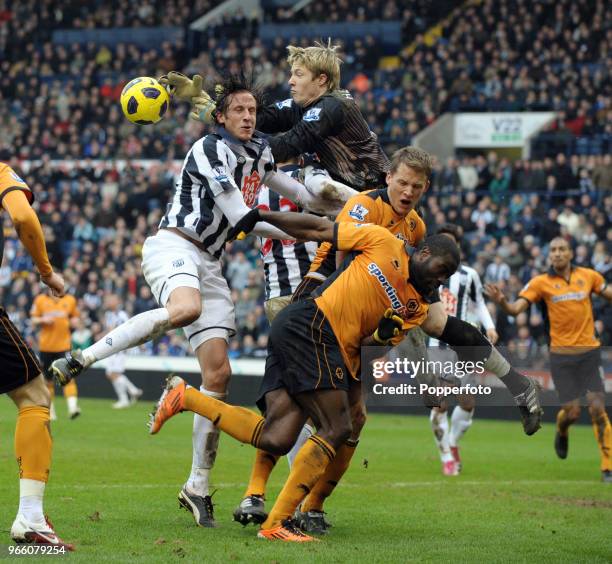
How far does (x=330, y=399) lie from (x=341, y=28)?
26496mm

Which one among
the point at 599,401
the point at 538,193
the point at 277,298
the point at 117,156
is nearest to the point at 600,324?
the point at 538,193

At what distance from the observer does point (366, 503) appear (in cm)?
950

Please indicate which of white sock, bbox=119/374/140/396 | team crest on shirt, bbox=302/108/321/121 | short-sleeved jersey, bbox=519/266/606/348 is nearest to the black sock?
team crest on shirt, bbox=302/108/321/121

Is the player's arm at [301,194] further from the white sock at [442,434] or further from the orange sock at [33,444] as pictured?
the white sock at [442,434]

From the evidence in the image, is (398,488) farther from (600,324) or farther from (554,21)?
(554,21)

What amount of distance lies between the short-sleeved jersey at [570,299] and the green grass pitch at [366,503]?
5.04 feet

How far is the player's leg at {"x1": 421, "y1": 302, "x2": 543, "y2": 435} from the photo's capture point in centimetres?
778

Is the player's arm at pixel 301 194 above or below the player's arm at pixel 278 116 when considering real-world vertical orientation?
below

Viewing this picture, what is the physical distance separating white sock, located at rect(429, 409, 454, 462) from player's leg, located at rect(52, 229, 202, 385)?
5.34m

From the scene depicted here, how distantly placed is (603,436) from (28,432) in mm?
7639

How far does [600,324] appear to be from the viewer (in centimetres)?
1923

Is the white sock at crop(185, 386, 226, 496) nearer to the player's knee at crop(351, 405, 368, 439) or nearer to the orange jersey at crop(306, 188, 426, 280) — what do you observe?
the player's knee at crop(351, 405, 368, 439)

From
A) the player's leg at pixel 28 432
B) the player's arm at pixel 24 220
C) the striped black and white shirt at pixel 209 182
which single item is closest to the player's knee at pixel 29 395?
the player's leg at pixel 28 432

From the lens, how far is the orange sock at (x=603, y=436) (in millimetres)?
12273
